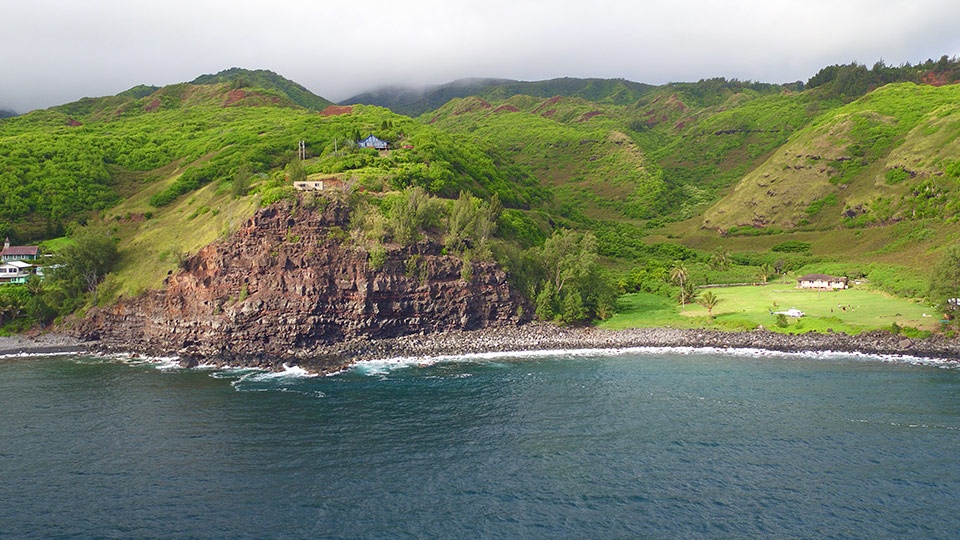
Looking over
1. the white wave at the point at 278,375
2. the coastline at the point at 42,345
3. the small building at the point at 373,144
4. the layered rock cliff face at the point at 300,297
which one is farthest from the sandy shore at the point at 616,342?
the small building at the point at 373,144

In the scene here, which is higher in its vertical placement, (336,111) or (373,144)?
(336,111)

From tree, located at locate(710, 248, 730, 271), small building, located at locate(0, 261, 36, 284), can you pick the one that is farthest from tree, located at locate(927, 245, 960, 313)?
small building, located at locate(0, 261, 36, 284)

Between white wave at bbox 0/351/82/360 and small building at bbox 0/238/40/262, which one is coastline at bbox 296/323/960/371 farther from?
small building at bbox 0/238/40/262

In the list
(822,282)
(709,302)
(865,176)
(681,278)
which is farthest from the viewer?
(865,176)

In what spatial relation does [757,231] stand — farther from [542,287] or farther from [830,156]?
[542,287]

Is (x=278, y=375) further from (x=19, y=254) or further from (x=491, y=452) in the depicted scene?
(x=19, y=254)

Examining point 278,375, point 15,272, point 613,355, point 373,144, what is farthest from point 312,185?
point 15,272

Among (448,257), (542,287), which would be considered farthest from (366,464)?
(542,287)
